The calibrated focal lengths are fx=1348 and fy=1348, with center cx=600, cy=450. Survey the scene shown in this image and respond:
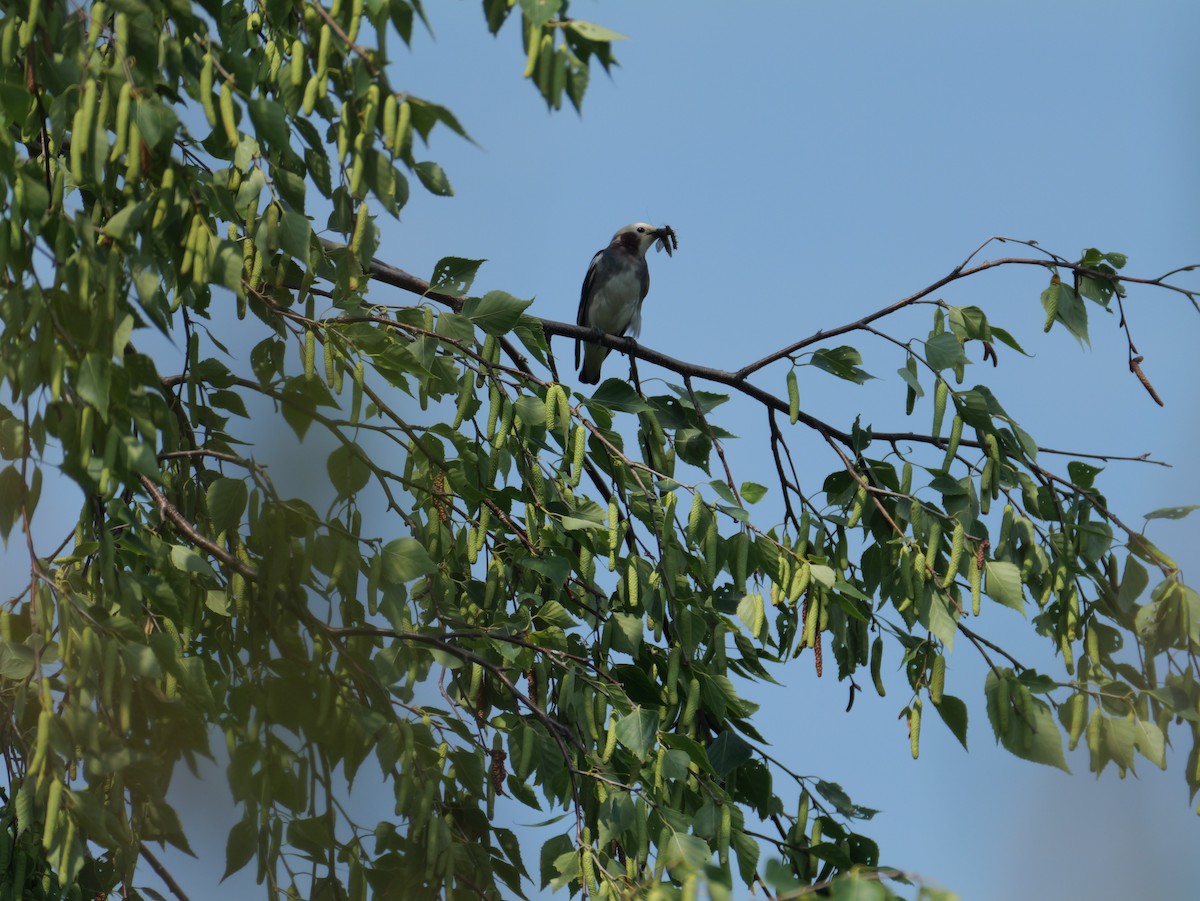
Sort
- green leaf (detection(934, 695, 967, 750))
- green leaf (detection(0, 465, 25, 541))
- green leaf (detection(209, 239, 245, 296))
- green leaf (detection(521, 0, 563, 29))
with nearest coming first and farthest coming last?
green leaf (detection(521, 0, 563, 29)) → green leaf (detection(209, 239, 245, 296)) → green leaf (detection(0, 465, 25, 541)) → green leaf (detection(934, 695, 967, 750))

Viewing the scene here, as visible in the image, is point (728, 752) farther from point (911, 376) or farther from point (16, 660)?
point (16, 660)

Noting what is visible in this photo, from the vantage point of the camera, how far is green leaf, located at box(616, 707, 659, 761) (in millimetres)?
2518

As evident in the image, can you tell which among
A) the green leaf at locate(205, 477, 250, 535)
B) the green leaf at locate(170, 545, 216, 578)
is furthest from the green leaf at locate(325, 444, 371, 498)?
the green leaf at locate(170, 545, 216, 578)

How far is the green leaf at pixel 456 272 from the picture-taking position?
3.23 m

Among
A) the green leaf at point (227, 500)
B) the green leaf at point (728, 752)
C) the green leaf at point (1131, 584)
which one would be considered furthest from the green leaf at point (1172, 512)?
the green leaf at point (227, 500)

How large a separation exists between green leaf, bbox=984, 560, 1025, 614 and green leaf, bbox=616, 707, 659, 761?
81 centimetres

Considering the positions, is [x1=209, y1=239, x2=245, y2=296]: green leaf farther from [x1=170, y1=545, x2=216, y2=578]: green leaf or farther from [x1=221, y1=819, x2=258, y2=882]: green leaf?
[x1=221, y1=819, x2=258, y2=882]: green leaf

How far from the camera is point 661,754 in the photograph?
261 centimetres

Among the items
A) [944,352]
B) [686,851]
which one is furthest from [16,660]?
[944,352]

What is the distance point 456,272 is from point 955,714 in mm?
1541

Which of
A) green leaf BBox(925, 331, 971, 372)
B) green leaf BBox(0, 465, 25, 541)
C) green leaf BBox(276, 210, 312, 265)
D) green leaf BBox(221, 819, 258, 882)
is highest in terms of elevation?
green leaf BBox(925, 331, 971, 372)

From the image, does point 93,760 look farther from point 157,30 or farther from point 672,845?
point 157,30

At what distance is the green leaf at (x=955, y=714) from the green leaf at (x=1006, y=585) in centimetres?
24

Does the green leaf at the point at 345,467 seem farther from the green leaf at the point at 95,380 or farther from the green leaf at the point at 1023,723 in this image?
the green leaf at the point at 1023,723
